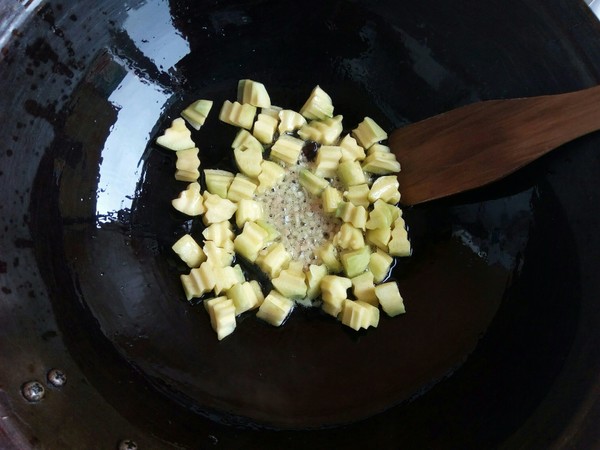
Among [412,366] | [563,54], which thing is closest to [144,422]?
[412,366]

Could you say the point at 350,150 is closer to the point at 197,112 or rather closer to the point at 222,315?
the point at 197,112

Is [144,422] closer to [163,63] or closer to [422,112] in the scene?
[163,63]

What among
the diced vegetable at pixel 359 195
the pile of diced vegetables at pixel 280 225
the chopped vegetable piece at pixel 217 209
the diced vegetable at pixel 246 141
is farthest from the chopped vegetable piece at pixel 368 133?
the chopped vegetable piece at pixel 217 209

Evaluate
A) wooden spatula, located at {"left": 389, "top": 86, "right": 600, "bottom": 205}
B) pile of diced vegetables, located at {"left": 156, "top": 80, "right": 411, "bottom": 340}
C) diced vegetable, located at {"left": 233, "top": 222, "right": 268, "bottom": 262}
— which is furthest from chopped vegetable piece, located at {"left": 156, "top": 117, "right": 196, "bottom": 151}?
wooden spatula, located at {"left": 389, "top": 86, "right": 600, "bottom": 205}

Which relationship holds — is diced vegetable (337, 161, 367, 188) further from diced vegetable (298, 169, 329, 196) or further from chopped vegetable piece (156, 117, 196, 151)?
chopped vegetable piece (156, 117, 196, 151)

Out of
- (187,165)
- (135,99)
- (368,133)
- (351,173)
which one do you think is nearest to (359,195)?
(351,173)
